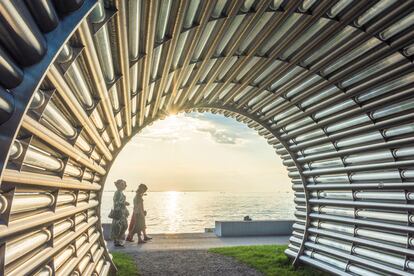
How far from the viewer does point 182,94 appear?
33.0 ft

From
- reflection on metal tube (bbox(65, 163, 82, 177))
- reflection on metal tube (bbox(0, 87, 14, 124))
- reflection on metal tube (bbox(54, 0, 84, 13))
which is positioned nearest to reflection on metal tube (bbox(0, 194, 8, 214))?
reflection on metal tube (bbox(0, 87, 14, 124))

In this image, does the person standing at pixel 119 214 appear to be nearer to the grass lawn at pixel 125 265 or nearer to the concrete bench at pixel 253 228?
the grass lawn at pixel 125 265

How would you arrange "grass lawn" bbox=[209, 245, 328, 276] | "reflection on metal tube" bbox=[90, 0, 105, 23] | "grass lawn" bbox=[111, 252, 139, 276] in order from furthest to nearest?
1. "grass lawn" bbox=[209, 245, 328, 276]
2. "grass lawn" bbox=[111, 252, 139, 276]
3. "reflection on metal tube" bbox=[90, 0, 105, 23]

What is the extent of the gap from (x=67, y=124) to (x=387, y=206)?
682 centimetres

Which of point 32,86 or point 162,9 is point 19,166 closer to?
point 32,86

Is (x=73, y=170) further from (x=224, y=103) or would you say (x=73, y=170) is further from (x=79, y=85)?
(x=224, y=103)

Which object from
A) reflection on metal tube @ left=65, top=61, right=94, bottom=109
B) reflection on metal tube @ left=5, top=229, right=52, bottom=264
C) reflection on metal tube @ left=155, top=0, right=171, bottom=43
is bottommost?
reflection on metal tube @ left=5, top=229, right=52, bottom=264

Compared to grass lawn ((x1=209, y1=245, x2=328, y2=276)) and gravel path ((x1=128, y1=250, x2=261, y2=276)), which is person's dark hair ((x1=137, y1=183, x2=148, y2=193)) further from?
grass lawn ((x1=209, y1=245, x2=328, y2=276))

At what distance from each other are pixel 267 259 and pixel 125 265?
4580 millimetres

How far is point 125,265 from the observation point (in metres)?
11.4

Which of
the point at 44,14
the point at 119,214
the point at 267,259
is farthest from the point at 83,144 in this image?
the point at 119,214

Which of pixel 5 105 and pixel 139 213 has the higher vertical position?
pixel 139 213

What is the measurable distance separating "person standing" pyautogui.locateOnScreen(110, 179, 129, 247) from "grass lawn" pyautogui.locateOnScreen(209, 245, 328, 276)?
407 cm

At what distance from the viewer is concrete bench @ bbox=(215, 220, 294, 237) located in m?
19.0
